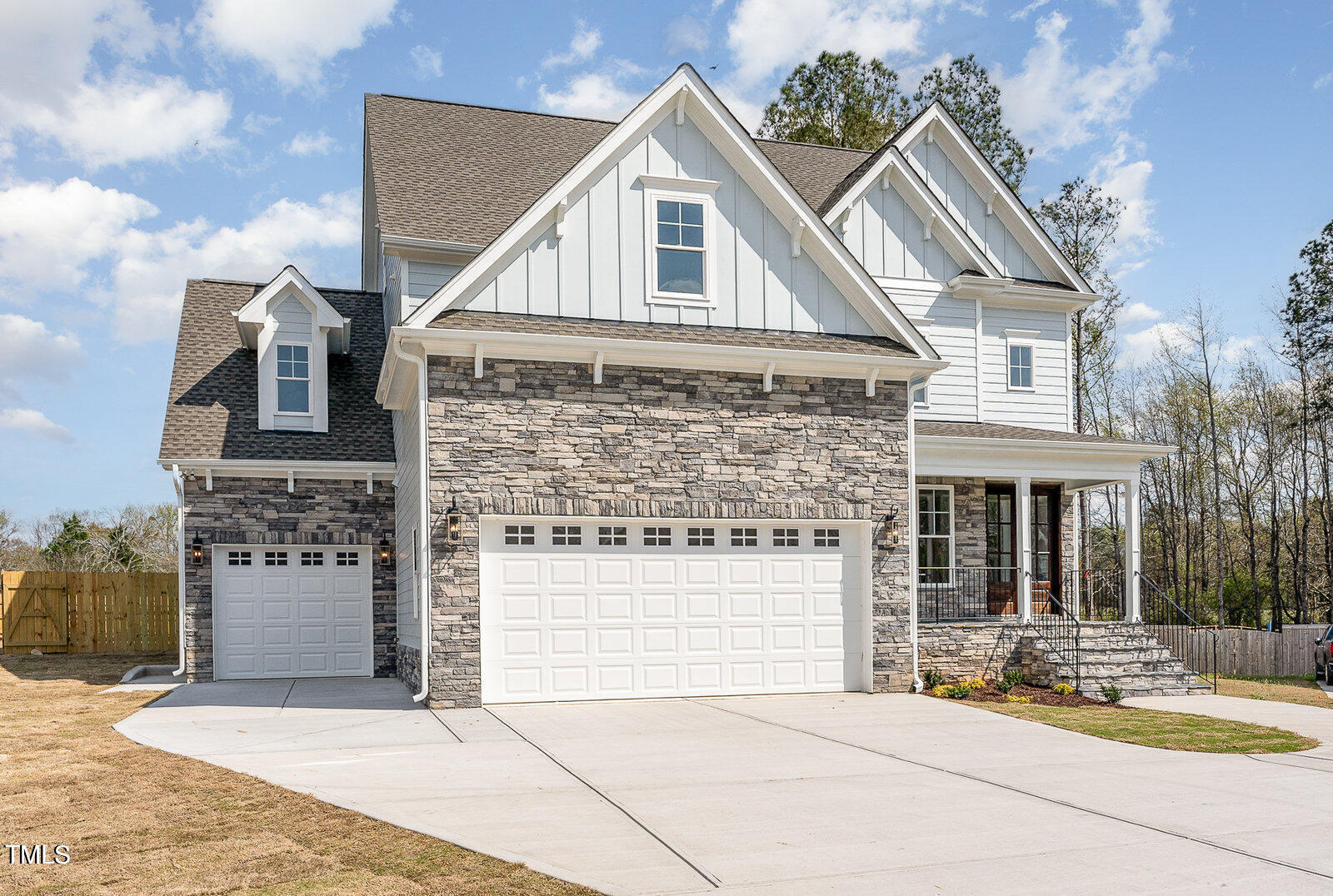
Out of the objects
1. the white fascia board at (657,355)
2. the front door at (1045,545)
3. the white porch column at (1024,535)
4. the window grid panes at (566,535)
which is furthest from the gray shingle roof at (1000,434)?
the window grid panes at (566,535)

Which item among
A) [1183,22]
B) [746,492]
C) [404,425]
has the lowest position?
[746,492]

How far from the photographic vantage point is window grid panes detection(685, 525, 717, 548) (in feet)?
45.6

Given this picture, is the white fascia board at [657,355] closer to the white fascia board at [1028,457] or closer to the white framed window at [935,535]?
the white fascia board at [1028,457]

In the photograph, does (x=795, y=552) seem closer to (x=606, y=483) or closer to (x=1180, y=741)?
(x=606, y=483)

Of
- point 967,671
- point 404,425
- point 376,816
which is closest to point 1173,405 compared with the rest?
point 967,671

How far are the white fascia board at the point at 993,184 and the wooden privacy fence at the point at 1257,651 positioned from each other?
7.03 meters

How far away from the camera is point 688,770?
8844mm

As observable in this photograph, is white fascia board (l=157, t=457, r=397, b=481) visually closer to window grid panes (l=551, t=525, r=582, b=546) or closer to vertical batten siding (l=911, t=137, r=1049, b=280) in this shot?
window grid panes (l=551, t=525, r=582, b=546)

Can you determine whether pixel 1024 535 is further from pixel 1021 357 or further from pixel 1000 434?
pixel 1021 357

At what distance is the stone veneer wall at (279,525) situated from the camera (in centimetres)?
1620

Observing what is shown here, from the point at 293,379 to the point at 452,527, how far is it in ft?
21.4

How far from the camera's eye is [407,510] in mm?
15117

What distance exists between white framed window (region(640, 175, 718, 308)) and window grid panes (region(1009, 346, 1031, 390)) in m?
8.06

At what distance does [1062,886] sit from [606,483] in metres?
8.46
